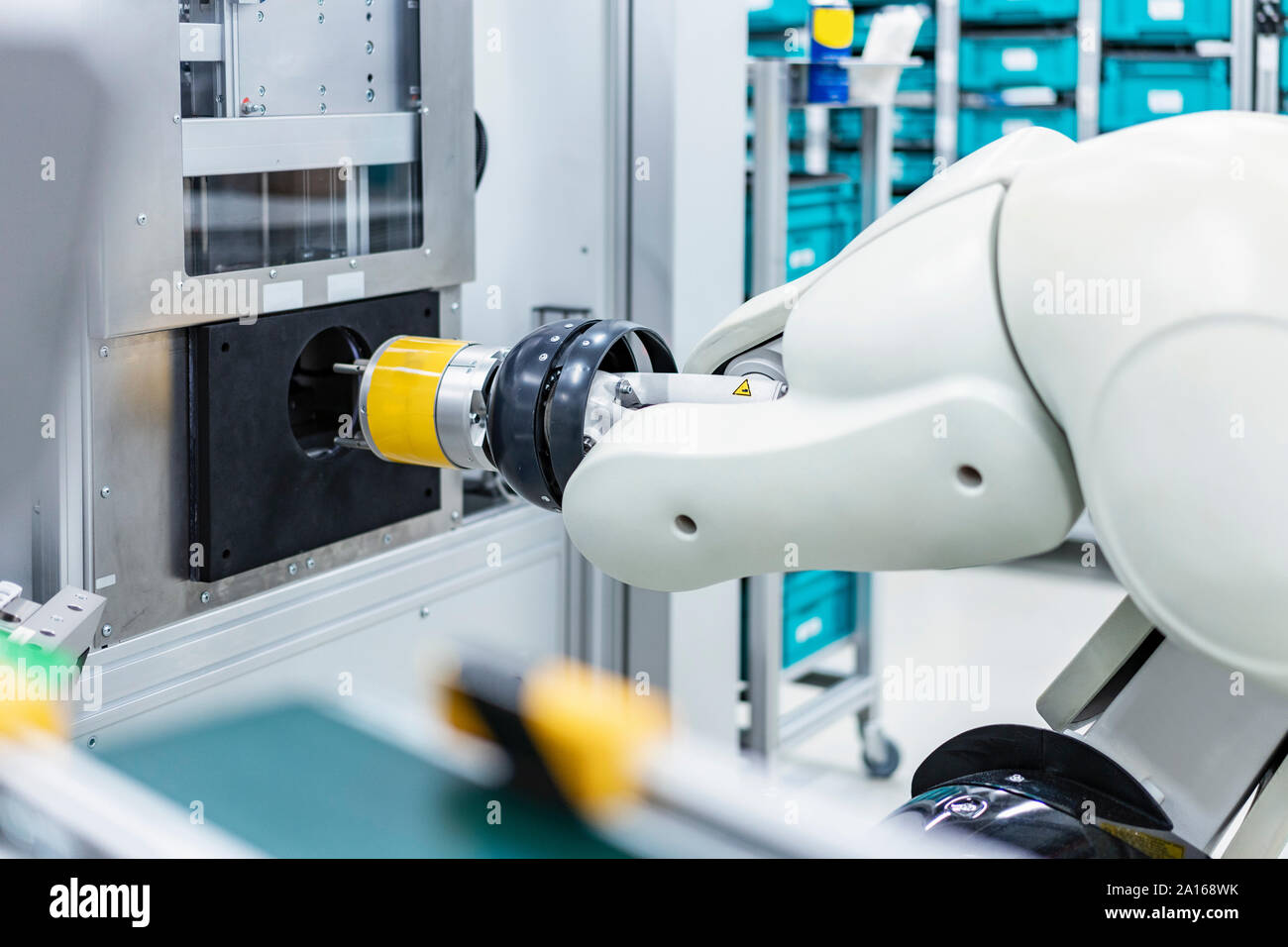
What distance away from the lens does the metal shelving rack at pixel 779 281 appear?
2.72 m

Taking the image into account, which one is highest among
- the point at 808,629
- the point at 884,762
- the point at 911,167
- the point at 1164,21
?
the point at 1164,21

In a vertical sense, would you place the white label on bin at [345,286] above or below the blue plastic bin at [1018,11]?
below

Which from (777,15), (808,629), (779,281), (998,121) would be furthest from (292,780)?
(998,121)

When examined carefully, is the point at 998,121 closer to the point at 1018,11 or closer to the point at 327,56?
the point at 1018,11

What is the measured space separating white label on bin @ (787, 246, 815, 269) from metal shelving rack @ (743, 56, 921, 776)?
154mm

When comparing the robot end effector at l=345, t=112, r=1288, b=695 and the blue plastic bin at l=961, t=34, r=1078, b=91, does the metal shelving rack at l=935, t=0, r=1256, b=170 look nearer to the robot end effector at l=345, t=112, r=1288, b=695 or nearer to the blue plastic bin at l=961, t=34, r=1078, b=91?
the blue plastic bin at l=961, t=34, r=1078, b=91

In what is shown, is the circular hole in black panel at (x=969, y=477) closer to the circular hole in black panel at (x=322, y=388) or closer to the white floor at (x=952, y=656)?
the circular hole in black panel at (x=322, y=388)

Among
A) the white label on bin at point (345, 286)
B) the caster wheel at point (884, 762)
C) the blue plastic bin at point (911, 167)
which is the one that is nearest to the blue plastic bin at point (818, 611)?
the caster wheel at point (884, 762)

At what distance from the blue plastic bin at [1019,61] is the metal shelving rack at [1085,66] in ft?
0.11

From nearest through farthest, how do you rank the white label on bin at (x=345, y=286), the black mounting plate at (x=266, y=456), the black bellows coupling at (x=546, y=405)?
the black bellows coupling at (x=546, y=405) → the black mounting plate at (x=266, y=456) → the white label on bin at (x=345, y=286)

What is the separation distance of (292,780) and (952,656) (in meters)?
2.37

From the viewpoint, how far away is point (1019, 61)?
4305mm

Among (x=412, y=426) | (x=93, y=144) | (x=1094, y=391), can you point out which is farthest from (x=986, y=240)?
(x=93, y=144)

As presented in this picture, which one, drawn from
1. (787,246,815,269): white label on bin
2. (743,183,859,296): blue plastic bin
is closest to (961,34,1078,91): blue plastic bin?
(743,183,859,296): blue plastic bin
